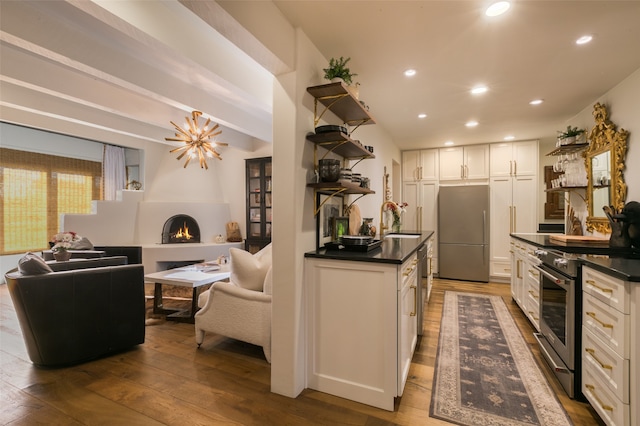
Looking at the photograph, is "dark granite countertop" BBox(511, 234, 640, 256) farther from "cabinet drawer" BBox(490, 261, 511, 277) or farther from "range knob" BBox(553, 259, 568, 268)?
"cabinet drawer" BBox(490, 261, 511, 277)

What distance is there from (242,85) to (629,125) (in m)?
3.65

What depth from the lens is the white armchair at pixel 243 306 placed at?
2.34m

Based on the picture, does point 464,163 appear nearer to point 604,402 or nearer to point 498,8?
point 498,8

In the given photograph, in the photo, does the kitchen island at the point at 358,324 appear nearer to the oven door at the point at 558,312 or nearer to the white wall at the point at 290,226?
the white wall at the point at 290,226

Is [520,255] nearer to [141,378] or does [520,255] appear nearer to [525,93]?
[525,93]

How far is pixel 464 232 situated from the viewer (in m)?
5.14

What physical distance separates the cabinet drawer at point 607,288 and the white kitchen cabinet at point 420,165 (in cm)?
393

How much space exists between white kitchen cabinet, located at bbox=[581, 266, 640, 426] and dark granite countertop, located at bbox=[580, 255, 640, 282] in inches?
1.4

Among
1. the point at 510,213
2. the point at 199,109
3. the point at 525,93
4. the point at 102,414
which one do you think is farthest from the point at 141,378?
the point at 510,213

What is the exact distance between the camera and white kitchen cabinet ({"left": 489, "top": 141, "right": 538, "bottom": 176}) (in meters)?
4.95

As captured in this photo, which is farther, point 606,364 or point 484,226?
point 484,226

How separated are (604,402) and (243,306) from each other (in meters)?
2.37

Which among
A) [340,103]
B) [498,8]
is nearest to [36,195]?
[340,103]

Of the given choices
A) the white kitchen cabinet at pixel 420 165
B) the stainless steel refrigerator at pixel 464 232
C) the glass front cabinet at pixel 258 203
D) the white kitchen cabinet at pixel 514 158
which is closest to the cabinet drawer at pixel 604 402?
the stainless steel refrigerator at pixel 464 232
